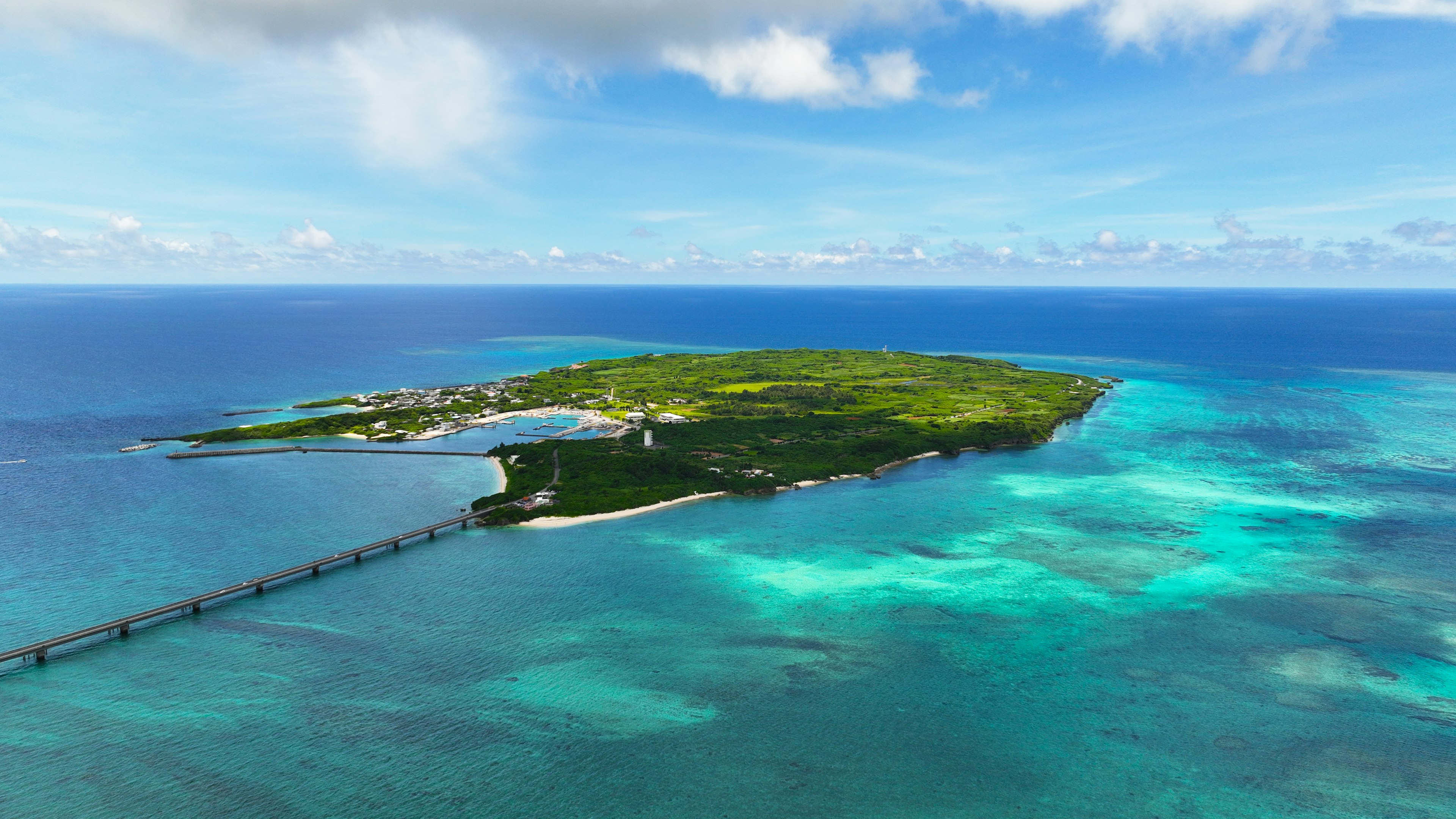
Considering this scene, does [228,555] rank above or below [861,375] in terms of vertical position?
below

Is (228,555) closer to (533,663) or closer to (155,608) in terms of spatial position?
(155,608)

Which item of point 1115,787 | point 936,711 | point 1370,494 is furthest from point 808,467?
point 1370,494

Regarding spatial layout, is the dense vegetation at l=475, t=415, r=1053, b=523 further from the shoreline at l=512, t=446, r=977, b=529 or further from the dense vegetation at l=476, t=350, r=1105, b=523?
the shoreline at l=512, t=446, r=977, b=529

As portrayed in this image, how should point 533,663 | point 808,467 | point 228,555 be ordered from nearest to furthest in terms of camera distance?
1. point 533,663
2. point 228,555
3. point 808,467

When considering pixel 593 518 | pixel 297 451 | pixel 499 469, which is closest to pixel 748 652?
pixel 593 518

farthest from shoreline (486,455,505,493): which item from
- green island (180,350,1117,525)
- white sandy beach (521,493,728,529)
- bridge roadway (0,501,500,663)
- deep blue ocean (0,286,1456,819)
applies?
white sandy beach (521,493,728,529)

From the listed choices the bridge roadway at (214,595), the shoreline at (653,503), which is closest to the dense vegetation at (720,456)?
the shoreline at (653,503)

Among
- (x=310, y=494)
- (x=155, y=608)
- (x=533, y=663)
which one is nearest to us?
(x=533, y=663)
